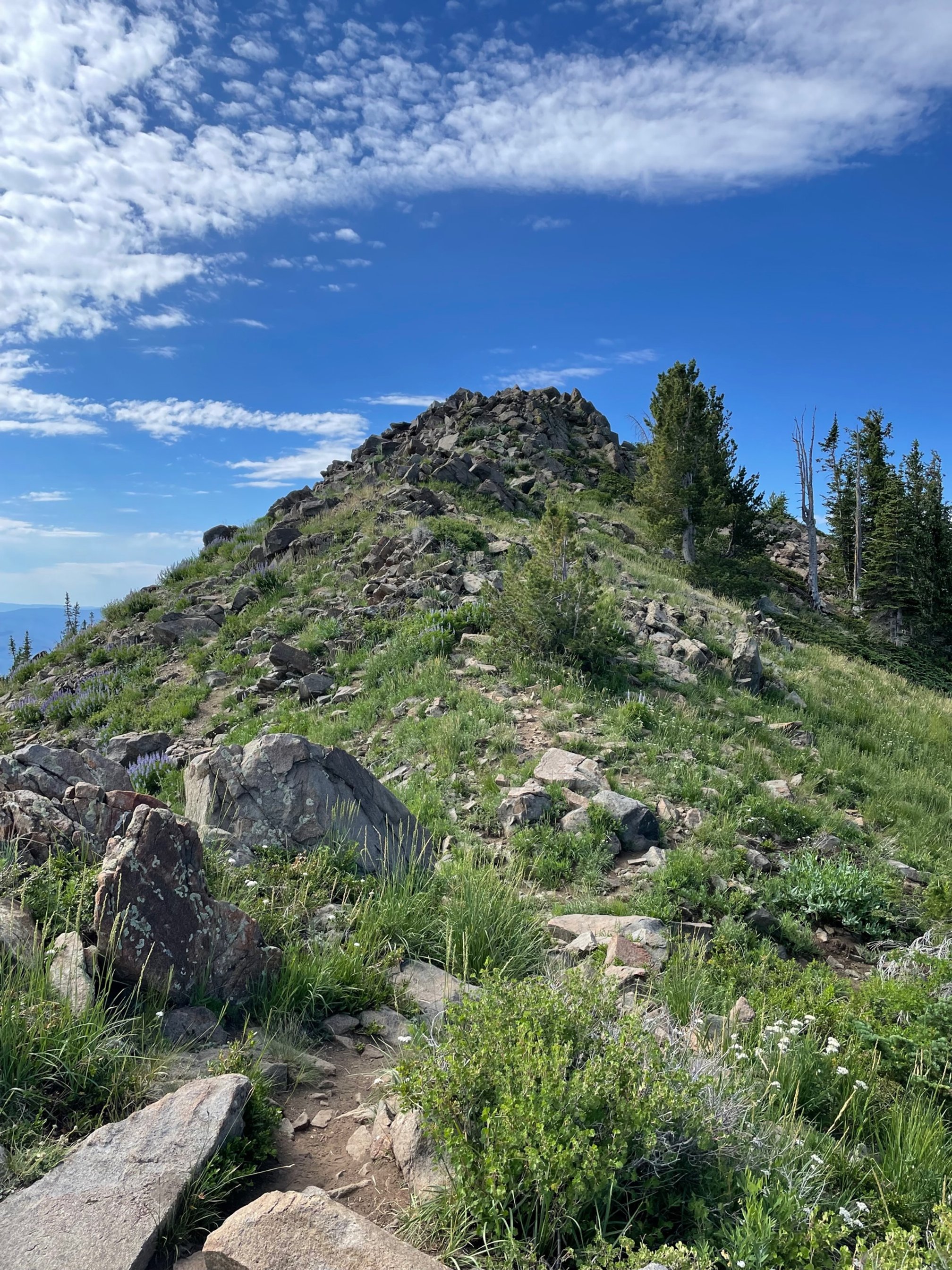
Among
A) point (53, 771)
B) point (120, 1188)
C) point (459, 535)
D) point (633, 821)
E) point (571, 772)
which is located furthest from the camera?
point (459, 535)

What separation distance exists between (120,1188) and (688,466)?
30041mm

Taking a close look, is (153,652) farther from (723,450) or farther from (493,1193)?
(723,450)

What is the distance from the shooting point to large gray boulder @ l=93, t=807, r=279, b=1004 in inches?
133

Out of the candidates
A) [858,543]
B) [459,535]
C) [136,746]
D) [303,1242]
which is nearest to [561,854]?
[303,1242]

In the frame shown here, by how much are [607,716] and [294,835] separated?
5601 mm

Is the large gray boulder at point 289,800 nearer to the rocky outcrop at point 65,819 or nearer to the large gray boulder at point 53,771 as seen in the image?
the large gray boulder at point 53,771

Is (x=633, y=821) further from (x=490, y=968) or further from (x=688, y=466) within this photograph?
(x=688, y=466)

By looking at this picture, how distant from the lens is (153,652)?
53.7ft

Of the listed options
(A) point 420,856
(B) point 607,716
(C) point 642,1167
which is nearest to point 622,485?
(B) point 607,716

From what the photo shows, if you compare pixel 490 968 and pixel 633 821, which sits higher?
pixel 633 821

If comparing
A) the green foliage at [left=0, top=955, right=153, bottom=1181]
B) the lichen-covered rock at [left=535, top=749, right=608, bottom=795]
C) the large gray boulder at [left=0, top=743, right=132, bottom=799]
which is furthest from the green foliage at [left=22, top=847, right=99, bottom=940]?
the lichen-covered rock at [left=535, top=749, right=608, bottom=795]

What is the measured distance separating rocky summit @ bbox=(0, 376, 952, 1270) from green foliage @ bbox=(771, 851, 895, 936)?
39mm

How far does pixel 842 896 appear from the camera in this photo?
6.58 m

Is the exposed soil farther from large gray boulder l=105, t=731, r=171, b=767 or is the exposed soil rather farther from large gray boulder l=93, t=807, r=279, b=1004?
large gray boulder l=105, t=731, r=171, b=767
